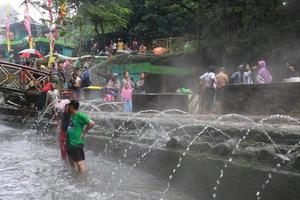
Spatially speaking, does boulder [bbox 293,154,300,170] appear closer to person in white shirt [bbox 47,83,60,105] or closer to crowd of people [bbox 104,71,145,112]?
crowd of people [bbox 104,71,145,112]

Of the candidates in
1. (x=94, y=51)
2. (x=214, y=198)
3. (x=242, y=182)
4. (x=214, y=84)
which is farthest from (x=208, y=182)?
(x=94, y=51)

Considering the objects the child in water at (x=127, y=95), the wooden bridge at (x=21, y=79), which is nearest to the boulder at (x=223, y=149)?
the child in water at (x=127, y=95)

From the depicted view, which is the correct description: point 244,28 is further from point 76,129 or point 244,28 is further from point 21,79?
point 76,129

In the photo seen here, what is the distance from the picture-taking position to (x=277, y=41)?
2302 centimetres

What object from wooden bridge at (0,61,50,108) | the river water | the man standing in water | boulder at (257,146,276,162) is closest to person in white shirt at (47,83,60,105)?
wooden bridge at (0,61,50,108)

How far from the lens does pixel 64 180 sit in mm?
9398

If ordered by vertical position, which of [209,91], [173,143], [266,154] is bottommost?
[173,143]

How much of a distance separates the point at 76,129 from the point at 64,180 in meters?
1.26

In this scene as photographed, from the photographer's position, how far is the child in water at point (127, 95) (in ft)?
57.1

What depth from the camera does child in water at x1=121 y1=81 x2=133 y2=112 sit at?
1741 cm

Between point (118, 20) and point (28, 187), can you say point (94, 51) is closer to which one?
point (118, 20)

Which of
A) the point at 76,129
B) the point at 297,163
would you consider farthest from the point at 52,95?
the point at 297,163

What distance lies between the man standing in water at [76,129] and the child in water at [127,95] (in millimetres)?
8181

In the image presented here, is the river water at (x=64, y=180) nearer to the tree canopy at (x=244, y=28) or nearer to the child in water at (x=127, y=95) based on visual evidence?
the child in water at (x=127, y=95)
